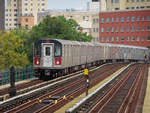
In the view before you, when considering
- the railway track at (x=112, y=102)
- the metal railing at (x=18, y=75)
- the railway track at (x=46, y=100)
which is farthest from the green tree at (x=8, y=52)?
the railway track at (x=112, y=102)

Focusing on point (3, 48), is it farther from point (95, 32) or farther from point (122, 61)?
point (95, 32)

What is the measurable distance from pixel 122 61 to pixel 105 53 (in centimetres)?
1137

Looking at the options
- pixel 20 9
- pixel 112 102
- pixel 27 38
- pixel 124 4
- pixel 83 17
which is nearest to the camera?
pixel 112 102

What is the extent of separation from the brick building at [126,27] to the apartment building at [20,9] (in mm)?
63704

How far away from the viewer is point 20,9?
521 feet

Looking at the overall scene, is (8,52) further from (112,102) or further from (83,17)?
(83,17)

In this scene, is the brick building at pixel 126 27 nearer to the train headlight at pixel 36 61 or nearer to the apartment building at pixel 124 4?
the apartment building at pixel 124 4

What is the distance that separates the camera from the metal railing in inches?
1081

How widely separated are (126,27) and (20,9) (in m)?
77.7

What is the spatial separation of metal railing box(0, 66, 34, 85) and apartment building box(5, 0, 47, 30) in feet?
406

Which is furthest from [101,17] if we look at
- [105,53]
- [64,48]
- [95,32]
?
[64,48]

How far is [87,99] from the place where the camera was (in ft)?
62.2

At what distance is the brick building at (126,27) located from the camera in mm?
92062

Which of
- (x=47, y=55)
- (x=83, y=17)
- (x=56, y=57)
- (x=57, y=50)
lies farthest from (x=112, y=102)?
(x=83, y=17)
